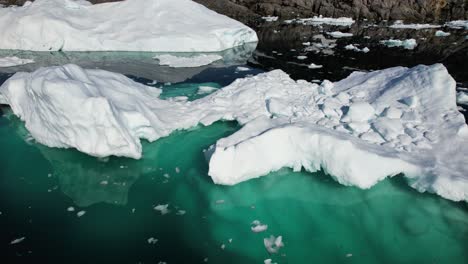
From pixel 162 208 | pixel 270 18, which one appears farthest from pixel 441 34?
pixel 162 208

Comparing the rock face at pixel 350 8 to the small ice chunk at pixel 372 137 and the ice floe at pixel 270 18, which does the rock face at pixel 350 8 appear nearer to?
the ice floe at pixel 270 18

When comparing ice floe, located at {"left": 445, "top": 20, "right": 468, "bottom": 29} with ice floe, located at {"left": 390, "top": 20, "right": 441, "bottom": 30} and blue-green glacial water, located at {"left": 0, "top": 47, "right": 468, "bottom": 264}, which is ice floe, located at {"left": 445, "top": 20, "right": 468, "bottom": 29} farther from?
blue-green glacial water, located at {"left": 0, "top": 47, "right": 468, "bottom": 264}

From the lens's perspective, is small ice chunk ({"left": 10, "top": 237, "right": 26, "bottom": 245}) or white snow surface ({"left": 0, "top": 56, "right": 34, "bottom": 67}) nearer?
small ice chunk ({"left": 10, "top": 237, "right": 26, "bottom": 245})

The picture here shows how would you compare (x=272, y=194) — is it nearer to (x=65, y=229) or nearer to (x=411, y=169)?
(x=411, y=169)

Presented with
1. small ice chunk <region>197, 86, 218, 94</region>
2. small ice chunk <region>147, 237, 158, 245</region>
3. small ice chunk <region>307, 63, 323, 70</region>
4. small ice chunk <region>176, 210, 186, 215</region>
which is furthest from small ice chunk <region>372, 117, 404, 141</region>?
small ice chunk <region>307, 63, 323, 70</region>

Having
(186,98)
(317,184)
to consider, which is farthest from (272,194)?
(186,98)

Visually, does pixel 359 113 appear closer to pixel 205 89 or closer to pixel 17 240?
pixel 205 89
